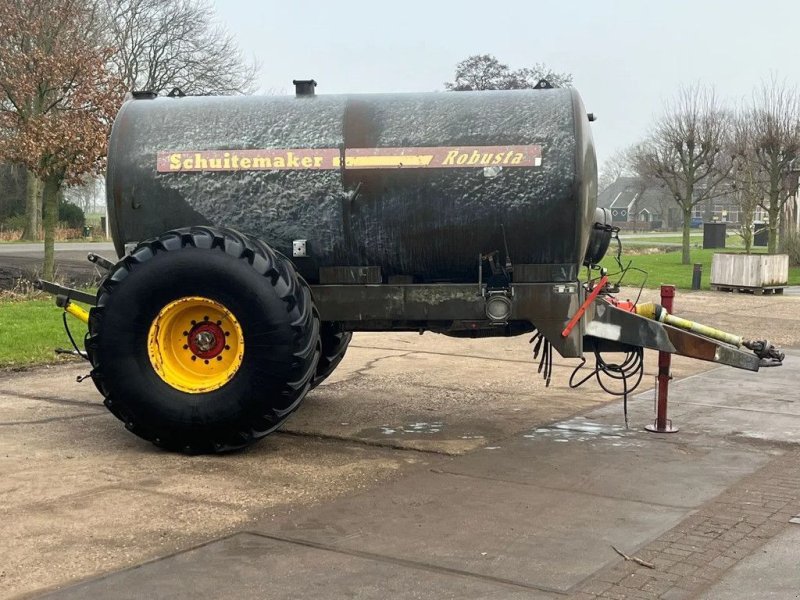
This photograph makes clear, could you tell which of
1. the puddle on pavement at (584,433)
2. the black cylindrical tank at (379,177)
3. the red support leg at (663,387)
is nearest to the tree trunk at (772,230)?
the red support leg at (663,387)

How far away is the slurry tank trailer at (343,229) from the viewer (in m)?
6.24

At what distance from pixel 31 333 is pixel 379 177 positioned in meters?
6.09

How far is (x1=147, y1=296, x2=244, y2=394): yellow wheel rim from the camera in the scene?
626 centimetres

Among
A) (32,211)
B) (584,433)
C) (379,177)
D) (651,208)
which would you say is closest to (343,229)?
(379,177)

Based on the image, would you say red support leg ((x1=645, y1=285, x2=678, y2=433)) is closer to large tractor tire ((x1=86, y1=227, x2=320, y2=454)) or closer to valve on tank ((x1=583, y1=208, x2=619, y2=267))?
valve on tank ((x1=583, y1=208, x2=619, y2=267))

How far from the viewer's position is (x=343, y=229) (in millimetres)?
6668

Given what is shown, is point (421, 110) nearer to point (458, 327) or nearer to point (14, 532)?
point (458, 327)

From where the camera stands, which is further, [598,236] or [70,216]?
[70,216]

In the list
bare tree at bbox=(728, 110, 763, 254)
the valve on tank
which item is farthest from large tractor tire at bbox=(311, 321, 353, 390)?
bare tree at bbox=(728, 110, 763, 254)

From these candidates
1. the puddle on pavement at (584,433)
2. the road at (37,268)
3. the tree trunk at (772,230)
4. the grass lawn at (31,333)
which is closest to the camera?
the puddle on pavement at (584,433)

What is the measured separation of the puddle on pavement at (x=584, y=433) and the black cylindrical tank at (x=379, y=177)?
119 centimetres

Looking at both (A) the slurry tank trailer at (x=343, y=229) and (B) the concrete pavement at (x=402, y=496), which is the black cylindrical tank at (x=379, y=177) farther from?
(B) the concrete pavement at (x=402, y=496)

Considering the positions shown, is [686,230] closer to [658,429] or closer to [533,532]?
[658,429]

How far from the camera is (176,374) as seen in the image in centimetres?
634
